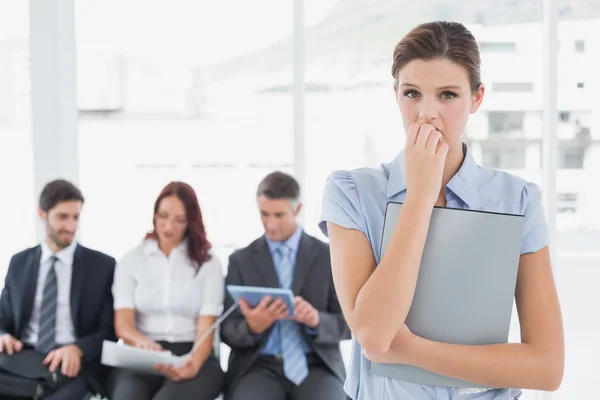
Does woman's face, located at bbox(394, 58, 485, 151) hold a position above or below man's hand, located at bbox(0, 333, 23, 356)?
above

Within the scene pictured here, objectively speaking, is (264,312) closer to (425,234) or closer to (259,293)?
(259,293)

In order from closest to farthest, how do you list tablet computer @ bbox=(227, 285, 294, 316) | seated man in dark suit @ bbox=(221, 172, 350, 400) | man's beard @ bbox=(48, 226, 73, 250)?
tablet computer @ bbox=(227, 285, 294, 316) < seated man in dark suit @ bbox=(221, 172, 350, 400) < man's beard @ bbox=(48, 226, 73, 250)

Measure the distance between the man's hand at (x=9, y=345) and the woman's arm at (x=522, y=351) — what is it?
273cm

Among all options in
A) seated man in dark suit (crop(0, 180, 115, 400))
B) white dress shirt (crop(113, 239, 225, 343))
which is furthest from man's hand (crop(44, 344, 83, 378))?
white dress shirt (crop(113, 239, 225, 343))

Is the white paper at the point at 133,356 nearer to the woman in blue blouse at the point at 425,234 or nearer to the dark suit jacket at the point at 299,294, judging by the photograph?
the dark suit jacket at the point at 299,294

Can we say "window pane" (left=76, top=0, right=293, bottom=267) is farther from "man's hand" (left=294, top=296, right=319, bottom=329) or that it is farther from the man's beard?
→ "man's hand" (left=294, top=296, right=319, bottom=329)

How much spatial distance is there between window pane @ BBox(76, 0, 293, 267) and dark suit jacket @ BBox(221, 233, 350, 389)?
3.01 feet

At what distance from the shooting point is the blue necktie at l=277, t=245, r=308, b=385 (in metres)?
3.27

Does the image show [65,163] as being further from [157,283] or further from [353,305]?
[353,305]

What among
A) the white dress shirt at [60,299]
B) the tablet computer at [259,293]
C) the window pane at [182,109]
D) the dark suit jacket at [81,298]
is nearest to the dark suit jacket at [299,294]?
the tablet computer at [259,293]

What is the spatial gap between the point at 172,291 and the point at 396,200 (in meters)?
2.55

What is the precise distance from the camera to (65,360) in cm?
332

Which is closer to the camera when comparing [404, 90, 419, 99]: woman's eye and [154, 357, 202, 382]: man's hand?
[404, 90, 419, 99]: woman's eye

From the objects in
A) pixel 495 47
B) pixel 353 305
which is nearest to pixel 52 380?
pixel 353 305
